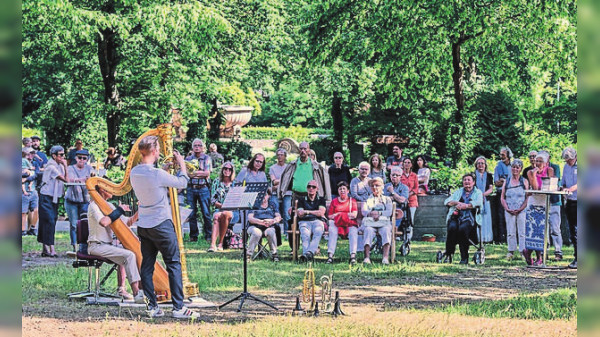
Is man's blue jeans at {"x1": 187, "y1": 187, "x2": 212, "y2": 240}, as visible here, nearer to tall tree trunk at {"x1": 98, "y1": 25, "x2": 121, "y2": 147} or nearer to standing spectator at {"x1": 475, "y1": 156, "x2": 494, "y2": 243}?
standing spectator at {"x1": 475, "y1": 156, "x2": 494, "y2": 243}

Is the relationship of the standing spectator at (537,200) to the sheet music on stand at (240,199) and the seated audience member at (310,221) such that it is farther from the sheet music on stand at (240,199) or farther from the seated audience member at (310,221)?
the sheet music on stand at (240,199)

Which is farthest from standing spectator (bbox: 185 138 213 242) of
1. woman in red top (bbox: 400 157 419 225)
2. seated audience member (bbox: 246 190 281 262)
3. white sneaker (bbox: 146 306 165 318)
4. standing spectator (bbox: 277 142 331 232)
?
white sneaker (bbox: 146 306 165 318)

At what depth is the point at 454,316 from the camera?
9742mm

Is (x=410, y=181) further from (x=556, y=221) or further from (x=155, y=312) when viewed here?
(x=155, y=312)

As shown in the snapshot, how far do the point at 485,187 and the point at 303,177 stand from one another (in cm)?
380

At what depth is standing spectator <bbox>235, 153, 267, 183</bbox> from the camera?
56.5 ft

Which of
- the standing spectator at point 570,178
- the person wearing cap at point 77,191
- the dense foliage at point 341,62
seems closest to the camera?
the standing spectator at point 570,178

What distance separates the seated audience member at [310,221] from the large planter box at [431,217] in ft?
14.0

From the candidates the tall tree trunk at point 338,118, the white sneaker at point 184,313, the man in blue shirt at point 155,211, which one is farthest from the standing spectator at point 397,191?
the tall tree trunk at point 338,118

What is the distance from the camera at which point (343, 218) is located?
16.1 metres

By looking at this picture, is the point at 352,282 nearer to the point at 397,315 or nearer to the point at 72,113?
the point at 397,315

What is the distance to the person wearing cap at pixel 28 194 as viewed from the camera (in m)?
18.8

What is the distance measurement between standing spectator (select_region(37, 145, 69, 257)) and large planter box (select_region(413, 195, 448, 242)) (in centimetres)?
802

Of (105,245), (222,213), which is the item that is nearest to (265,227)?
(222,213)
